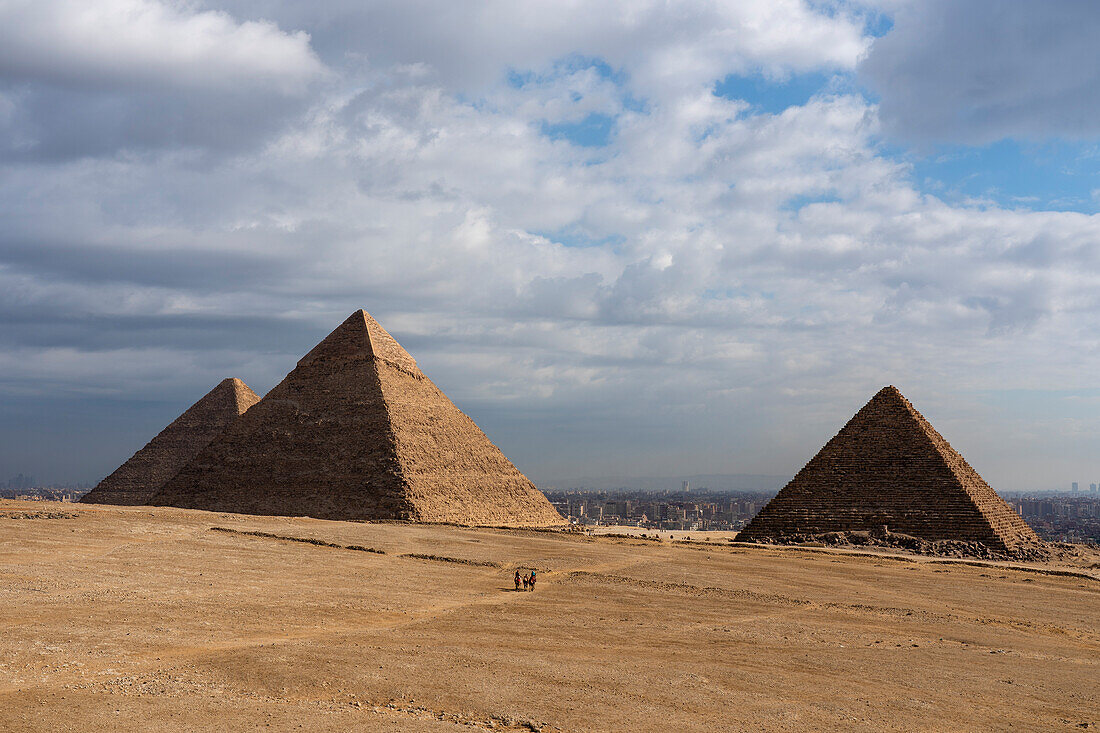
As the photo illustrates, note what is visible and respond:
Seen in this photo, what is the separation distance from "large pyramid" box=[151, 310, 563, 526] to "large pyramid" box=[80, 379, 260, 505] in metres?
15.2

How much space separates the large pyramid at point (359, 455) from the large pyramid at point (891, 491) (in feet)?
56.6

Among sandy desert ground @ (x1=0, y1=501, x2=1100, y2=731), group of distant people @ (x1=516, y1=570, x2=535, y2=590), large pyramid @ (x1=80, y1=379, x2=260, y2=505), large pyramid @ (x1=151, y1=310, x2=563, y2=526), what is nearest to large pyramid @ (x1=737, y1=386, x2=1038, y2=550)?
sandy desert ground @ (x1=0, y1=501, x2=1100, y2=731)

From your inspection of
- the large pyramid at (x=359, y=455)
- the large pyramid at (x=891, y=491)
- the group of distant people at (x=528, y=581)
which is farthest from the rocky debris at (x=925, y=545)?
the group of distant people at (x=528, y=581)

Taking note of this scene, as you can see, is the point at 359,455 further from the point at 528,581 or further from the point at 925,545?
the point at 925,545

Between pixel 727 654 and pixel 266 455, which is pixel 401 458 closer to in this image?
pixel 266 455

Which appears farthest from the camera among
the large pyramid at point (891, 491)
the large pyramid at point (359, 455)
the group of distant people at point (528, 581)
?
the large pyramid at point (359, 455)

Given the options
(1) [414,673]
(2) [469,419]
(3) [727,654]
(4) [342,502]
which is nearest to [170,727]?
(1) [414,673]

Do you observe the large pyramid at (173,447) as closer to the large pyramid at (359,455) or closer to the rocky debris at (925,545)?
the large pyramid at (359,455)

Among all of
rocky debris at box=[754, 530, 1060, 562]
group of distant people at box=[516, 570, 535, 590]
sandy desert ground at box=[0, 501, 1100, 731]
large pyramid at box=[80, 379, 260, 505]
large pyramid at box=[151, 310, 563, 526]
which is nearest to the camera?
sandy desert ground at box=[0, 501, 1100, 731]

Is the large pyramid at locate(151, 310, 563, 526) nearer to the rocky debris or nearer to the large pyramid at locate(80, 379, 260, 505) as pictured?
the large pyramid at locate(80, 379, 260, 505)

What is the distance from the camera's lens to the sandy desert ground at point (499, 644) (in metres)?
9.61

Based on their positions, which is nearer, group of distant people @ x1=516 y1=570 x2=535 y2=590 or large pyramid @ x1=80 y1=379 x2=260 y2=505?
group of distant people @ x1=516 y1=570 x2=535 y2=590

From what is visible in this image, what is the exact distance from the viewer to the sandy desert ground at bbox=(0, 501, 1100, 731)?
961cm

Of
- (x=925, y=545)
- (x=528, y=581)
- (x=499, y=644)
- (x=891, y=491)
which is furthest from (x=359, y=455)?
(x=499, y=644)
